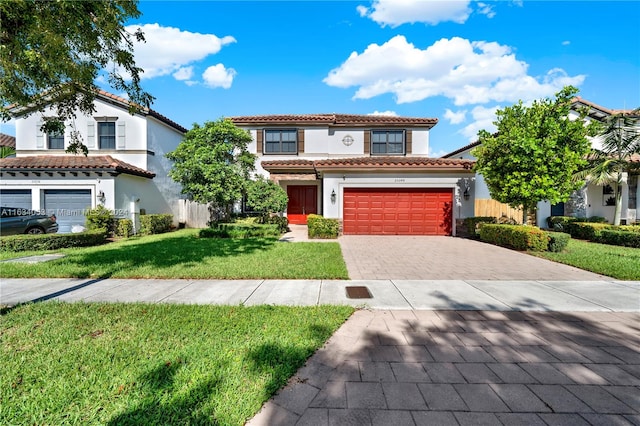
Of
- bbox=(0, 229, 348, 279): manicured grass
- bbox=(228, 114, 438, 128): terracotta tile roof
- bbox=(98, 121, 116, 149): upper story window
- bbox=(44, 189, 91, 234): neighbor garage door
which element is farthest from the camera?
bbox=(228, 114, 438, 128): terracotta tile roof

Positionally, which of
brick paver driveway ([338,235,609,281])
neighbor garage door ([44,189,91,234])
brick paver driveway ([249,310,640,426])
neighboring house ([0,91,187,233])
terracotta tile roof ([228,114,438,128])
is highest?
terracotta tile roof ([228,114,438,128])

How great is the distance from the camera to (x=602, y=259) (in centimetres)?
802

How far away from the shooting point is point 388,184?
45.6 feet

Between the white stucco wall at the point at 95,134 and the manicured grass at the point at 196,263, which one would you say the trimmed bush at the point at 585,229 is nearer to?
the manicured grass at the point at 196,263

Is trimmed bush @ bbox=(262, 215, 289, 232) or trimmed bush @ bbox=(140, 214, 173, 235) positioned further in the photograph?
trimmed bush @ bbox=(262, 215, 289, 232)

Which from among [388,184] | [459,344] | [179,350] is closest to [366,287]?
[459,344]

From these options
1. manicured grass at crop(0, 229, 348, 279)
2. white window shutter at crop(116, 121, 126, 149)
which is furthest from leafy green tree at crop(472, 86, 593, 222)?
white window shutter at crop(116, 121, 126, 149)

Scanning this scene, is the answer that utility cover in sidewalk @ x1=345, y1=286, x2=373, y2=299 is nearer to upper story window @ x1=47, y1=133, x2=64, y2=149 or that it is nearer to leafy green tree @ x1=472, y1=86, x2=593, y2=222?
leafy green tree @ x1=472, y1=86, x2=593, y2=222

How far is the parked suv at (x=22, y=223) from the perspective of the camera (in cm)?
1064

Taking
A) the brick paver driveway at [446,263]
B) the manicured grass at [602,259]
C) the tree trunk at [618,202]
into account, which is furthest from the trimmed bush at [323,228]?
the tree trunk at [618,202]

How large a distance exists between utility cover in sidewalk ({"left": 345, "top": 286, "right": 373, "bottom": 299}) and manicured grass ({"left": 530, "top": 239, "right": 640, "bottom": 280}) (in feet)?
20.2

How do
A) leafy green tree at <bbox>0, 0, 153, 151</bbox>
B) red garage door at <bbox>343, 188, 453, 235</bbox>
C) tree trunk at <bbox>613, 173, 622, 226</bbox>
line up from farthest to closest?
red garage door at <bbox>343, 188, 453, 235</bbox> → tree trunk at <bbox>613, 173, 622, 226</bbox> → leafy green tree at <bbox>0, 0, 153, 151</bbox>

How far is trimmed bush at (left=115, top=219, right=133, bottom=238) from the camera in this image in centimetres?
1316

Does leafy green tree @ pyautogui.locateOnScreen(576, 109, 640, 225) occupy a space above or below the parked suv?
above
